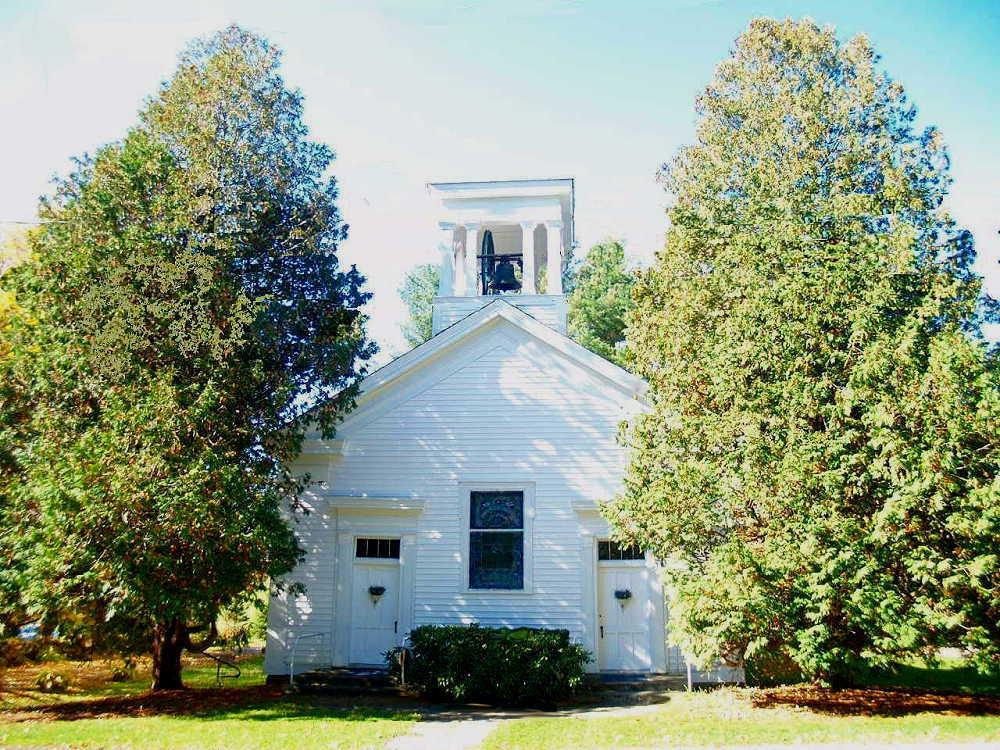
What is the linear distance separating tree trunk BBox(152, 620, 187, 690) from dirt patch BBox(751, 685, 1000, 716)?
9.67 meters

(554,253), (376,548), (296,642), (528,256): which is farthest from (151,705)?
(554,253)

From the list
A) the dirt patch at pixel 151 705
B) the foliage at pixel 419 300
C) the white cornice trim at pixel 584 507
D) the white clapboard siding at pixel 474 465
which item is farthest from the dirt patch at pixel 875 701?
the foliage at pixel 419 300

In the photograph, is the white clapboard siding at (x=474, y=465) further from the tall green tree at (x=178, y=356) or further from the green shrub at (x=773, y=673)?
the green shrub at (x=773, y=673)

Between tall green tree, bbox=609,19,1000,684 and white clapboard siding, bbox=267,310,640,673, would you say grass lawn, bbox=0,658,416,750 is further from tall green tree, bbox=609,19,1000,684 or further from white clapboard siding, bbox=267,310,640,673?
tall green tree, bbox=609,19,1000,684

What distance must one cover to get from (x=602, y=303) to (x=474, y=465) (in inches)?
750

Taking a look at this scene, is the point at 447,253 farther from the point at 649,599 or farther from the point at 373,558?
the point at 649,599

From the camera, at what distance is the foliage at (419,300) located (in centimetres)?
4497

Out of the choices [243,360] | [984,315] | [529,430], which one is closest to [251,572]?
[243,360]

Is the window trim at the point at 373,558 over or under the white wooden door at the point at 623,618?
over

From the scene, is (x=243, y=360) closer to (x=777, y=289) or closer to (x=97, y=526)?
(x=97, y=526)

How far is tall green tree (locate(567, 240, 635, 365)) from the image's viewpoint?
105 feet

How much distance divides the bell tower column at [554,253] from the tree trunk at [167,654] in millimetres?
10261

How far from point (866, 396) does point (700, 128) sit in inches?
541

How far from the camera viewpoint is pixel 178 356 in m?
12.0
